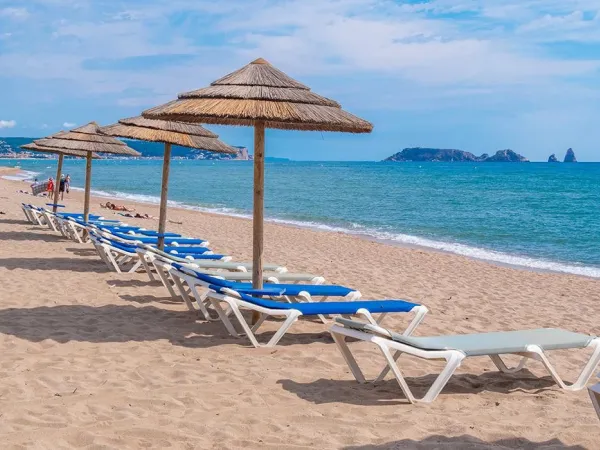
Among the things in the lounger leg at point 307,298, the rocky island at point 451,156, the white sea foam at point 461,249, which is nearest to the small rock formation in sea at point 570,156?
the rocky island at point 451,156

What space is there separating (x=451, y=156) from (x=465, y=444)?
551 feet

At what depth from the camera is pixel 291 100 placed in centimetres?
589

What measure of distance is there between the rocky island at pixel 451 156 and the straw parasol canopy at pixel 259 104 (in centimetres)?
16188

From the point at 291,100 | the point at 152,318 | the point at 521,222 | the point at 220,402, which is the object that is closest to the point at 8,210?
the point at 152,318

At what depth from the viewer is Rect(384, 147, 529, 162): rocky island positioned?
161000mm

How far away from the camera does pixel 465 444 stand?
360 cm

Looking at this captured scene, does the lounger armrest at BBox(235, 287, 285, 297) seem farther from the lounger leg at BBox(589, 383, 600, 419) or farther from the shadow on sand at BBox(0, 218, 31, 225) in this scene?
the shadow on sand at BBox(0, 218, 31, 225)

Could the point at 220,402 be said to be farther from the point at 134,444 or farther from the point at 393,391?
the point at 393,391

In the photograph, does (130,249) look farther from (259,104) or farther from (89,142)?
(89,142)

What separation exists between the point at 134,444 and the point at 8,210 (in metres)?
17.7

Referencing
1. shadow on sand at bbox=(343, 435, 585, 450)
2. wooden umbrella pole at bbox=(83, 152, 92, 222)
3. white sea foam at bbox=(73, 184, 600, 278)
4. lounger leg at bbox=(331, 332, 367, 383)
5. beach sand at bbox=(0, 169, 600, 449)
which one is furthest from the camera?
white sea foam at bbox=(73, 184, 600, 278)

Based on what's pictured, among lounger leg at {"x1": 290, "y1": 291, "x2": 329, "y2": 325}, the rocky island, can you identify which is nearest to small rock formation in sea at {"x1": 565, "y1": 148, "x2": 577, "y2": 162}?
the rocky island

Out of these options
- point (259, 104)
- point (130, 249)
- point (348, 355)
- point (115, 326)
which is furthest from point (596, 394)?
point (130, 249)

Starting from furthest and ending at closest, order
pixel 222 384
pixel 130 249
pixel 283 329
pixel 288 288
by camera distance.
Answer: pixel 130 249
pixel 288 288
pixel 283 329
pixel 222 384
